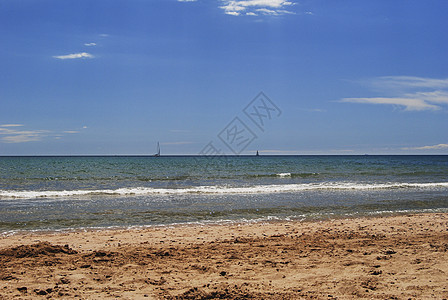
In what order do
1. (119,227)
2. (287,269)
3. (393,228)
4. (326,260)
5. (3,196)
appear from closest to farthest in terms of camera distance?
(287,269) → (326,260) → (393,228) → (119,227) → (3,196)

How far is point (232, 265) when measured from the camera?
5.95 metres

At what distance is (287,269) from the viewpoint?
5.71 metres

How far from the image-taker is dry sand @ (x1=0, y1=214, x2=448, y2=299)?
15.7 feet

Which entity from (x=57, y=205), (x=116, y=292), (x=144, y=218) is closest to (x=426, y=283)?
(x=116, y=292)

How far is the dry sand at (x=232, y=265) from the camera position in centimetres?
479

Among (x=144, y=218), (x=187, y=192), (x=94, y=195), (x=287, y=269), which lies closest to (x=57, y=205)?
(x=94, y=195)

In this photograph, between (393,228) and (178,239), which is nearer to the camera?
(178,239)

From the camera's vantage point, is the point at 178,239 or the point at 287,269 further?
the point at 178,239

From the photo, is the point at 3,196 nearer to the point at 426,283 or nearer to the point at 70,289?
the point at 70,289

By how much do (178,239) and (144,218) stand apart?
12.5 feet

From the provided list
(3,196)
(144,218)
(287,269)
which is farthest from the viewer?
(3,196)

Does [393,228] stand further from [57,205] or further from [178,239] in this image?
[57,205]

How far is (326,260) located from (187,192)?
14.2 meters

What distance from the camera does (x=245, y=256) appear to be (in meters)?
6.49
